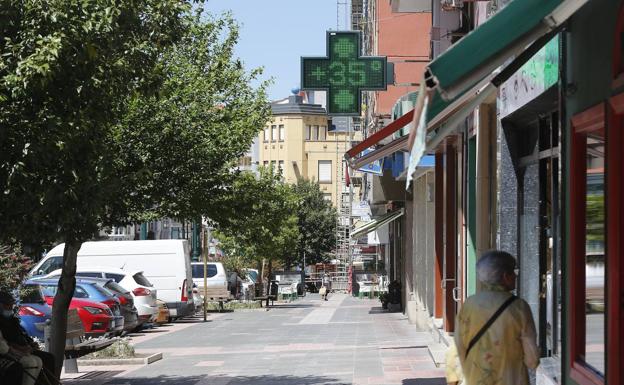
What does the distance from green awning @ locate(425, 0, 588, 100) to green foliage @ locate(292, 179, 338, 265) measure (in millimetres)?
79771

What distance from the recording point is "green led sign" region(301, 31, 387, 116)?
16266mm

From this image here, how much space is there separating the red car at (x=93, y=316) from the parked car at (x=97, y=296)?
167 millimetres

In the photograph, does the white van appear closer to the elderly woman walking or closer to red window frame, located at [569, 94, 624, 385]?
red window frame, located at [569, 94, 624, 385]

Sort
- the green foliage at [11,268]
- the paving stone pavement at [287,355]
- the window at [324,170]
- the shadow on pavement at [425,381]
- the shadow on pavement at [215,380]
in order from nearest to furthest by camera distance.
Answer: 1. the shadow on pavement at [425,381]
2. the shadow on pavement at [215,380]
3. the paving stone pavement at [287,355]
4. the green foliage at [11,268]
5. the window at [324,170]

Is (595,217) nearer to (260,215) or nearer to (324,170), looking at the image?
(260,215)

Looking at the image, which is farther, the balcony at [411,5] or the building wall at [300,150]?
the building wall at [300,150]

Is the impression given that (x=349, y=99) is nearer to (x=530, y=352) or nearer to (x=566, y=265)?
(x=566, y=265)

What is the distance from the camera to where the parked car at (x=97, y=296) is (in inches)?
914

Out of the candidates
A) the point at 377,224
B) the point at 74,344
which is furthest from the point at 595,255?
the point at 377,224

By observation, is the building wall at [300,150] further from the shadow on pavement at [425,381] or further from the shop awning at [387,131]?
the shop awning at [387,131]

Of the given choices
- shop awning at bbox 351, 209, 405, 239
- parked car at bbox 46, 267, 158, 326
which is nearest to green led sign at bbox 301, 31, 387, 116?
parked car at bbox 46, 267, 158, 326

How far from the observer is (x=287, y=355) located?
19.2 m

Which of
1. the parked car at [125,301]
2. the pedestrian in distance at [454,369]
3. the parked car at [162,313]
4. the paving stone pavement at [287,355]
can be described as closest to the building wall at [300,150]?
the parked car at [162,313]

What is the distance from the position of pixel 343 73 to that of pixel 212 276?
26145 mm
